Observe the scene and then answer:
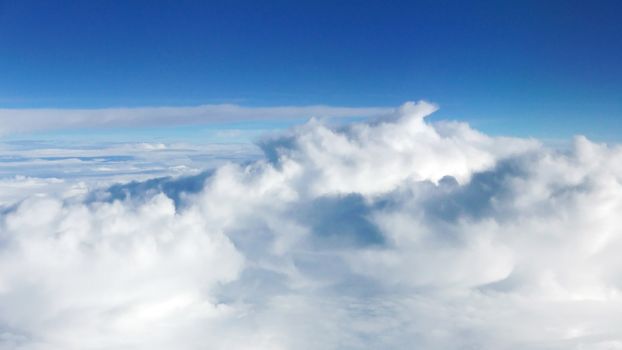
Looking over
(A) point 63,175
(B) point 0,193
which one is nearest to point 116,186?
(B) point 0,193

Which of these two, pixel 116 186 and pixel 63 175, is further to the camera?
pixel 63 175

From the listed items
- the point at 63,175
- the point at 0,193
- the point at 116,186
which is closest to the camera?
the point at 116,186

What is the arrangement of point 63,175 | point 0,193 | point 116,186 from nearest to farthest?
point 116,186 → point 0,193 → point 63,175

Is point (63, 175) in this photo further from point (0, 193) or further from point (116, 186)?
point (116, 186)

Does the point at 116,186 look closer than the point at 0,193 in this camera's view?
Yes

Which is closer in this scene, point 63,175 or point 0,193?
point 0,193
